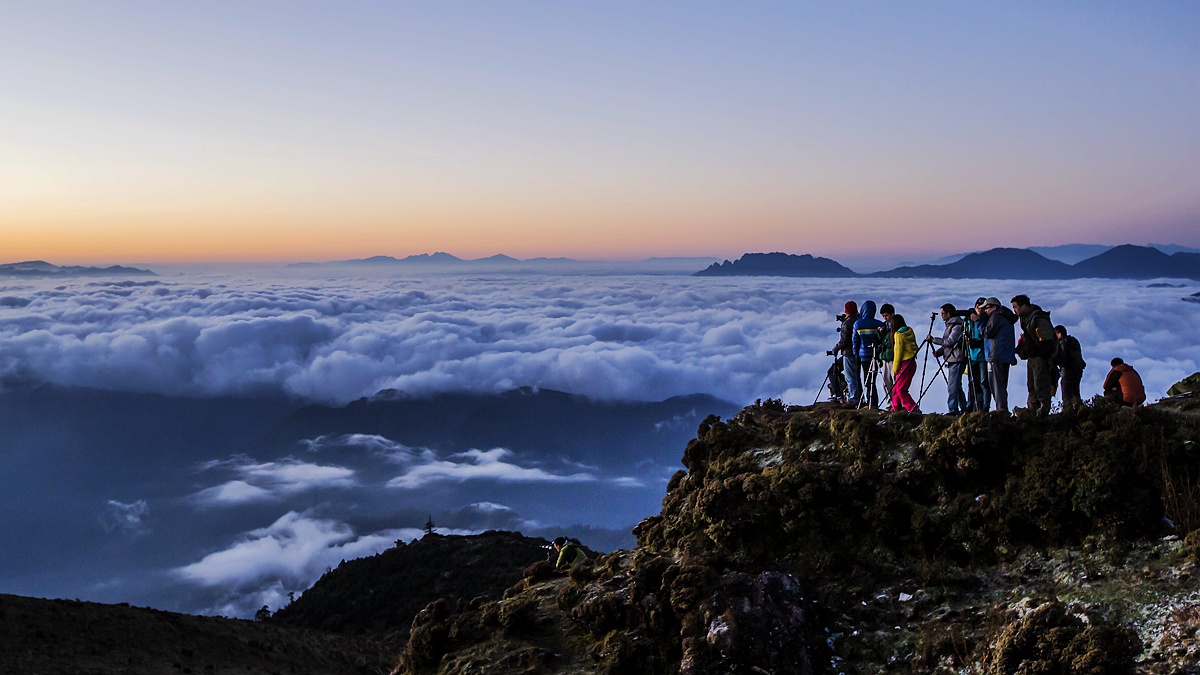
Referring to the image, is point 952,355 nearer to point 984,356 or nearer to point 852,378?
point 984,356

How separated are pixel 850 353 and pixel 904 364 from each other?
1737 mm

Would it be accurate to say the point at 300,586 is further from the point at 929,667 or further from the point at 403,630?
the point at 929,667

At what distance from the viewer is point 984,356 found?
13477mm

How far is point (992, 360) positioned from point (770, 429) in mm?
3716

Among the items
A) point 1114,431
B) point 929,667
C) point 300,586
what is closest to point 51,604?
point 929,667

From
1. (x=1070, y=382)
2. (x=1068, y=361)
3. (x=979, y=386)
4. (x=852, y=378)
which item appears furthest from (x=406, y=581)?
(x=1068, y=361)

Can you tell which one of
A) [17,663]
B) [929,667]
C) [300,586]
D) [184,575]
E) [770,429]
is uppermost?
[770,429]

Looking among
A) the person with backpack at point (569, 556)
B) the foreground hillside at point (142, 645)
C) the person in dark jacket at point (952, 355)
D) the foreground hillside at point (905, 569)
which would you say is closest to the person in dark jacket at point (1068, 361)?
the person in dark jacket at point (952, 355)

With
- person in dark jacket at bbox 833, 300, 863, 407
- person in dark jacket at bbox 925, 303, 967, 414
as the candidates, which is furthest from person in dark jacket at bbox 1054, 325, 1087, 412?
person in dark jacket at bbox 833, 300, 863, 407

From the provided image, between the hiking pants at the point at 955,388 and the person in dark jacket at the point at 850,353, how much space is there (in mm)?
1941

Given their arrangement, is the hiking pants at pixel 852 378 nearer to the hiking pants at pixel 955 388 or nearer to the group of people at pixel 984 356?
→ the group of people at pixel 984 356

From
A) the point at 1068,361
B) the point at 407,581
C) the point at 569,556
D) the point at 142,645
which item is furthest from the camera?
the point at 407,581

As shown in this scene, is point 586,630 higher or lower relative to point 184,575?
higher

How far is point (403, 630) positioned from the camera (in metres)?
46.8
